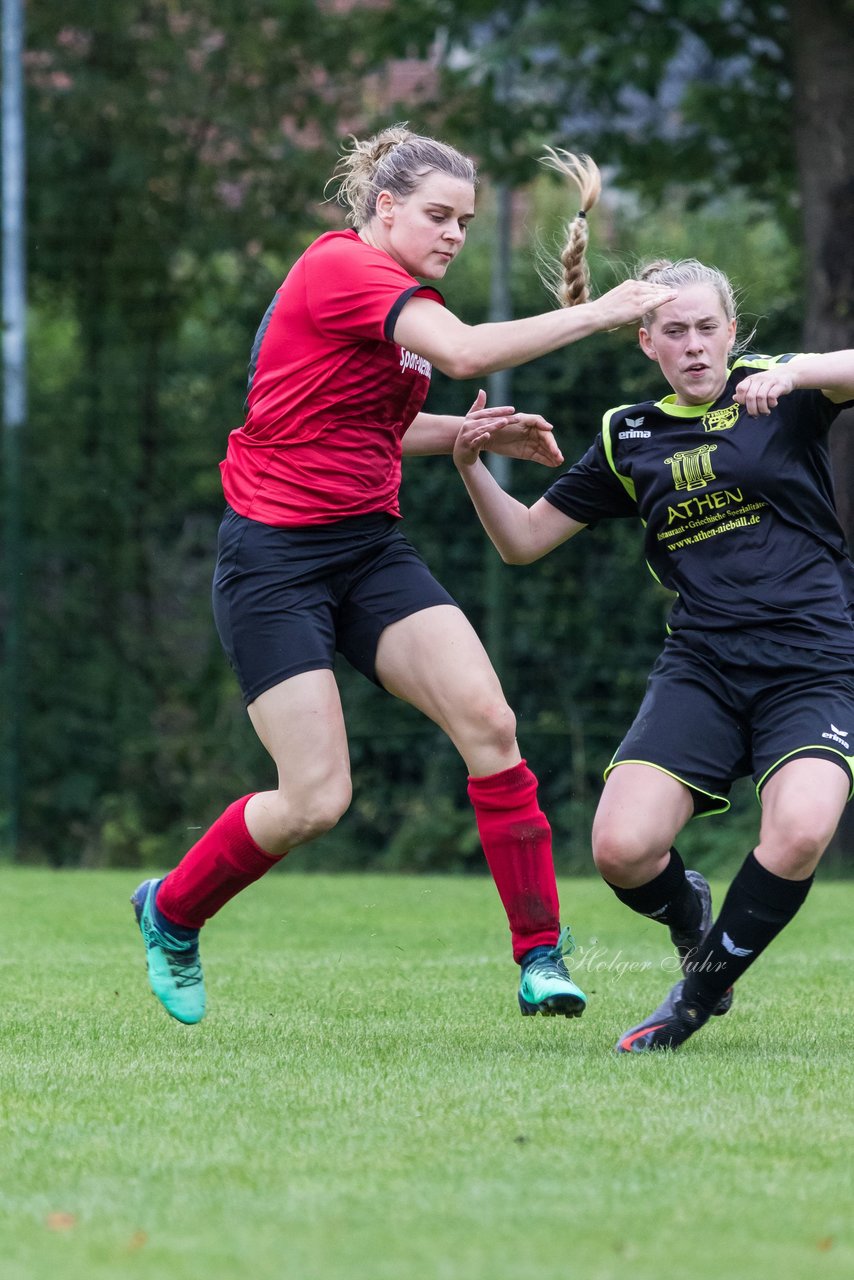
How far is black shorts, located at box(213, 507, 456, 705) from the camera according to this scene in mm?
4359

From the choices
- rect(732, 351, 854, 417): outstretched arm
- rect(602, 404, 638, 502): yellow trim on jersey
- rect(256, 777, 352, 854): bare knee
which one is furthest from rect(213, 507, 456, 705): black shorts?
rect(732, 351, 854, 417): outstretched arm

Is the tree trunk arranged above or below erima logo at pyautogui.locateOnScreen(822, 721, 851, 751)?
above

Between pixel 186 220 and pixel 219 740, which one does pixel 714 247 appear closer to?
pixel 186 220

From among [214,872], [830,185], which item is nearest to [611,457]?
[214,872]

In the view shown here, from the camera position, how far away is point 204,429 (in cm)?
1090

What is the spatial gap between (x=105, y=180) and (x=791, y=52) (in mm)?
4543

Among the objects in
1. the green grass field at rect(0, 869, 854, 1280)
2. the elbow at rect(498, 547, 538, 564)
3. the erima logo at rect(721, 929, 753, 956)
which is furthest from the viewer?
the elbow at rect(498, 547, 538, 564)

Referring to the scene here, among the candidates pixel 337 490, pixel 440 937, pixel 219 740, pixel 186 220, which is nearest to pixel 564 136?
pixel 186 220

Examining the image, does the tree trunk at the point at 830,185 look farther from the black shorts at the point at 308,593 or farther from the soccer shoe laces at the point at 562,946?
the black shorts at the point at 308,593

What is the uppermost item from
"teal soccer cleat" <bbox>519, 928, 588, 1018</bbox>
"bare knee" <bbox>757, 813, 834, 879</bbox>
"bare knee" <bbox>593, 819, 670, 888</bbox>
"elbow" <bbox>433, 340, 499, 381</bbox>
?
"elbow" <bbox>433, 340, 499, 381</bbox>

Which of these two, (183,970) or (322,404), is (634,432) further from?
(183,970)

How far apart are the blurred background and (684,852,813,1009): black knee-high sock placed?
599cm

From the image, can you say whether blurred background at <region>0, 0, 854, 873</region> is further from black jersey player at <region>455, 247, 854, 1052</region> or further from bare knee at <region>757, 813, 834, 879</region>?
bare knee at <region>757, 813, 834, 879</region>

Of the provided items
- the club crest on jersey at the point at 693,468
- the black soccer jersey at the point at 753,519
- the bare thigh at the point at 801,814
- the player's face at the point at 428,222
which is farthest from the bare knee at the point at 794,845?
the player's face at the point at 428,222
